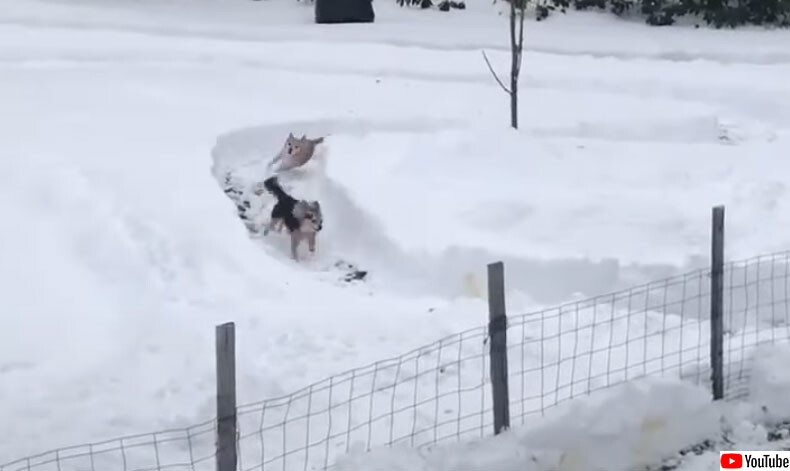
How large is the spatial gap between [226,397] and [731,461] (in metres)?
2.46

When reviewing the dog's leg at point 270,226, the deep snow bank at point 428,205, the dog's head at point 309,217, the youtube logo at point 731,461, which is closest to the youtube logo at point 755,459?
the youtube logo at point 731,461

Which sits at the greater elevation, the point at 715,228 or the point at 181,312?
the point at 715,228

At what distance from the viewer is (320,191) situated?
1073 cm

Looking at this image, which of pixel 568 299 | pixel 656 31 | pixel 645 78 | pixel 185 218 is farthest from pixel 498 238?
pixel 656 31

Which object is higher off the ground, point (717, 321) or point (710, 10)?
point (710, 10)

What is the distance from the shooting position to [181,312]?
8.26m

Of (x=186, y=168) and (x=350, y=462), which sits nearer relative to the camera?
(x=350, y=462)

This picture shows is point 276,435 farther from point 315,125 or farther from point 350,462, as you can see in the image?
point 315,125

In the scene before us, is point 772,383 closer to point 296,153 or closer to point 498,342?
point 498,342

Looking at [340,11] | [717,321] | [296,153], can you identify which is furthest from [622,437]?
[340,11]

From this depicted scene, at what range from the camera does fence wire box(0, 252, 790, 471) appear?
21.4 ft

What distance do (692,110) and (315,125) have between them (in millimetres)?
3752

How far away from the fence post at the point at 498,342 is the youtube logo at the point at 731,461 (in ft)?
3.26

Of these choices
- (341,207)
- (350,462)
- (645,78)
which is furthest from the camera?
(645,78)
